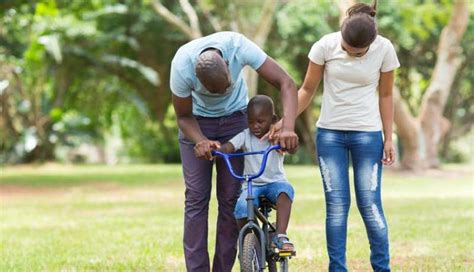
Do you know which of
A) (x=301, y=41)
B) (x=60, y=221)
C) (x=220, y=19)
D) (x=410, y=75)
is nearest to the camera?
(x=60, y=221)

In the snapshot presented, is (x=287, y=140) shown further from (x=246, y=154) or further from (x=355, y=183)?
(x=355, y=183)

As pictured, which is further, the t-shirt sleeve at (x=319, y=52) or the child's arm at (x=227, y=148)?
the t-shirt sleeve at (x=319, y=52)

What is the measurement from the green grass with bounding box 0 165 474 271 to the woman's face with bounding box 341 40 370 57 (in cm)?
215

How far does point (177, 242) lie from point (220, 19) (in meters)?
20.0

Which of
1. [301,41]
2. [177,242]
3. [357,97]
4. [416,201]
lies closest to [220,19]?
[301,41]

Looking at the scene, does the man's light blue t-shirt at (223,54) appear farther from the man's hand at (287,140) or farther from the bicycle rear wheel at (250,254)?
the bicycle rear wheel at (250,254)

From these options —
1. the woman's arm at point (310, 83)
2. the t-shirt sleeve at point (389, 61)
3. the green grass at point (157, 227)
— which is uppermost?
the t-shirt sleeve at point (389, 61)

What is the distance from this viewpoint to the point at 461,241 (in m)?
9.66

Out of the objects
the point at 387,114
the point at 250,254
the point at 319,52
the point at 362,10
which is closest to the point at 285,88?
the point at 319,52

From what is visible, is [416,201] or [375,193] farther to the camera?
[416,201]

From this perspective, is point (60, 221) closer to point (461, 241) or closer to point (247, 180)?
point (461, 241)

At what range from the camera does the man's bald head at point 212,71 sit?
229 inches

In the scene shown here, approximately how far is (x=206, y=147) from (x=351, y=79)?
109cm

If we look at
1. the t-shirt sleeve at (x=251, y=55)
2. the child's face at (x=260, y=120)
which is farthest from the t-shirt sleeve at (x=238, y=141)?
the t-shirt sleeve at (x=251, y=55)
